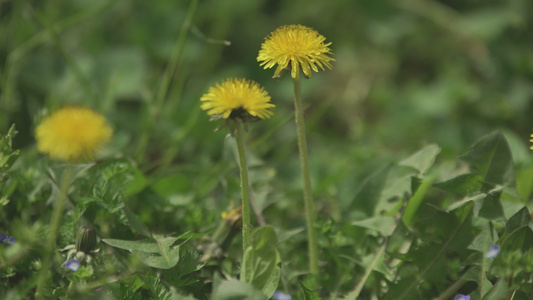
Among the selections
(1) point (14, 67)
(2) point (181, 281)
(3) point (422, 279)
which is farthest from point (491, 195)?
(1) point (14, 67)

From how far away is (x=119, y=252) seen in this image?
3.76ft

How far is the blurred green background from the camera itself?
1829 millimetres

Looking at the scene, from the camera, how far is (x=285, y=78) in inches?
68.3

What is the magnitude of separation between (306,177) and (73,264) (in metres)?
0.49

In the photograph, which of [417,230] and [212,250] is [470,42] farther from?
[212,250]

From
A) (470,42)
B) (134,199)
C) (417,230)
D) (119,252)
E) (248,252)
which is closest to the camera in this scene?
(248,252)

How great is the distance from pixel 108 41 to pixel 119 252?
1.64 meters

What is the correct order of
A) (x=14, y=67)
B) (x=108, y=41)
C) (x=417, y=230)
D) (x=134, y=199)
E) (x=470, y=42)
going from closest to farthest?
(x=417, y=230), (x=134, y=199), (x=14, y=67), (x=108, y=41), (x=470, y=42)

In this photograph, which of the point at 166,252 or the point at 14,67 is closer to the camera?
the point at 166,252

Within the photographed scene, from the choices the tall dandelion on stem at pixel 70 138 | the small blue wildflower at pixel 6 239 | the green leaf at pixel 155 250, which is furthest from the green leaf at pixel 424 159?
the small blue wildflower at pixel 6 239

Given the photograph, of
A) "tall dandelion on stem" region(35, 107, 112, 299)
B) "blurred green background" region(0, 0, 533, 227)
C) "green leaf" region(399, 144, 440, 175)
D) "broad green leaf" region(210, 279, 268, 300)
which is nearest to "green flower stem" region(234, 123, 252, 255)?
"broad green leaf" region(210, 279, 268, 300)

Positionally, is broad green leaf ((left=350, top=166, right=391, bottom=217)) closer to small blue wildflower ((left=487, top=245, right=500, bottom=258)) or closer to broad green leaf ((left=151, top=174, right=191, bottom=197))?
small blue wildflower ((left=487, top=245, right=500, bottom=258))

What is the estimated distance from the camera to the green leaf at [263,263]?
1.03 meters

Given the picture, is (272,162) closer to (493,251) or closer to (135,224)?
(135,224)
